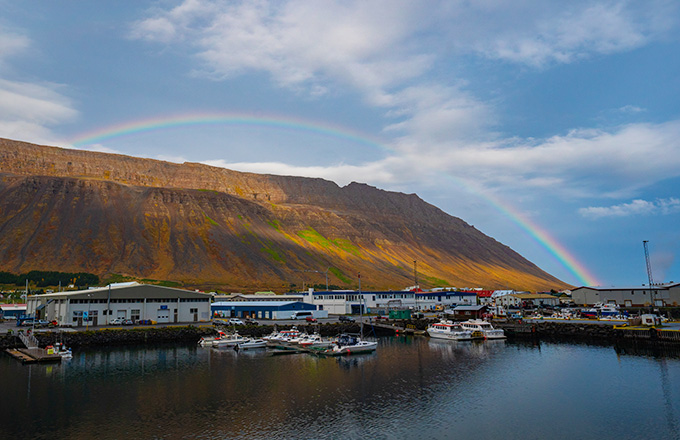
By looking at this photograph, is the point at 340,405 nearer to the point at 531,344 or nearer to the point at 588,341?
the point at 531,344

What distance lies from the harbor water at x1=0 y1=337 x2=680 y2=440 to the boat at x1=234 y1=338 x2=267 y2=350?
17.1ft

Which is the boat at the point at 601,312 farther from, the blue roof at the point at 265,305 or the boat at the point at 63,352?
the boat at the point at 63,352

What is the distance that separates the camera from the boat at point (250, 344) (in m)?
66.6

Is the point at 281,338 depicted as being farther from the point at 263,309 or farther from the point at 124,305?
the point at 263,309

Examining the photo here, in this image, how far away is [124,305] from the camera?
3059 inches

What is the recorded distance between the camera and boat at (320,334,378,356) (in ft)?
206

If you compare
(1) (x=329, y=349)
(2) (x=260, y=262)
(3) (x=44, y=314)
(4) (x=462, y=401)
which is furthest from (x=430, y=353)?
(2) (x=260, y=262)

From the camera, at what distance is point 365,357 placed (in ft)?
199

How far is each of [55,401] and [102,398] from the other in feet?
10.6

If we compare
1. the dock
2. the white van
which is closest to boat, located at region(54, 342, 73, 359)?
the dock

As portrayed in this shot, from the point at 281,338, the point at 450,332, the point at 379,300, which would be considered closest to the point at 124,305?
the point at 281,338

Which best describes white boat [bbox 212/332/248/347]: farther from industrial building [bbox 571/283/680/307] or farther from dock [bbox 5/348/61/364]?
industrial building [bbox 571/283/680/307]

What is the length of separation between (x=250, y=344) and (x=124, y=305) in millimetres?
25151

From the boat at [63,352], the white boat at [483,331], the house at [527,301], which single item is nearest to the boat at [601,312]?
the house at [527,301]
